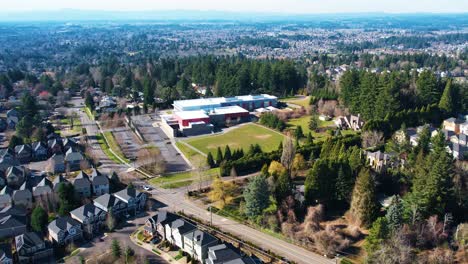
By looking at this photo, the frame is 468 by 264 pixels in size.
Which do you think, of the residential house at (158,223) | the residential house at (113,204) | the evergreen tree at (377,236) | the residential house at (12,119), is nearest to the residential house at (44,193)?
the residential house at (113,204)

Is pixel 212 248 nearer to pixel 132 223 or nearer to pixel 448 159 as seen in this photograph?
pixel 132 223

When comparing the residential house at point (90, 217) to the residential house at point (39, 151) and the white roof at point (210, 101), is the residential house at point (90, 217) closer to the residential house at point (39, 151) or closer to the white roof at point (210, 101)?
the residential house at point (39, 151)

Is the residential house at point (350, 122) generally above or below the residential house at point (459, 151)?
below

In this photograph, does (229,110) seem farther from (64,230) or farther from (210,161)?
(64,230)

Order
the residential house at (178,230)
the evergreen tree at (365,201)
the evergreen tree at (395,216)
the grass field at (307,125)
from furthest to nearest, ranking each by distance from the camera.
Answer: the grass field at (307,125)
the evergreen tree at (365,201)
the residential house at (178,230)
the evergreen tree at (395,216)

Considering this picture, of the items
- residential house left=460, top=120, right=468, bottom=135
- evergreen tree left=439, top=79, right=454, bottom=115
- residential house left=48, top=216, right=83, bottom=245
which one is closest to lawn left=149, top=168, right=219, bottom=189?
residential house left=48, top=216, right=83, bottom=245

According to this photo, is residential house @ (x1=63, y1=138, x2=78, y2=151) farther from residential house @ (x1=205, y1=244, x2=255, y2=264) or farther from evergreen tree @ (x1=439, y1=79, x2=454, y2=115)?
evergreen tree @ (x1=439, y1=79, x2=454, y2=115)

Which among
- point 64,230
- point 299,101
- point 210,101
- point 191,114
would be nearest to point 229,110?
point 210,101
